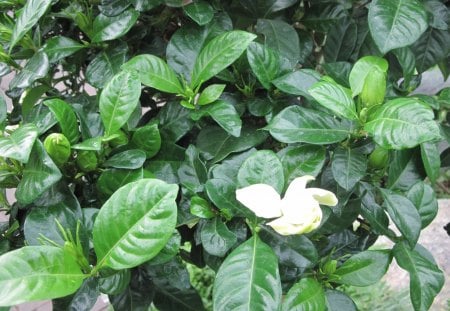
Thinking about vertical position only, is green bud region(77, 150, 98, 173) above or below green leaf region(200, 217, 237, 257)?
above

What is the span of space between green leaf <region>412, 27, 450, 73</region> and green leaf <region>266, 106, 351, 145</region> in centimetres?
34

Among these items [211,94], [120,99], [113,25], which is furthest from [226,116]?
[113,25]

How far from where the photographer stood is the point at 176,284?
0.80 m

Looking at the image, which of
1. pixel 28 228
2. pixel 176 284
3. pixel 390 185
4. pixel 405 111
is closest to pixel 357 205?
pixel 390 185

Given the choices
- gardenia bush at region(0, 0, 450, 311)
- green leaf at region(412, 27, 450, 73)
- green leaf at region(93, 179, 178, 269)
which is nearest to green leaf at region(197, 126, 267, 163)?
gardenia bush at region(0, 0, 450, 311)

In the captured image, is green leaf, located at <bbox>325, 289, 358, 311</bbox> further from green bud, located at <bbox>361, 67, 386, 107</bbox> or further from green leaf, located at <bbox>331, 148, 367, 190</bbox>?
green bud, located at <bbox>361, 67, 386, 107</bbox>

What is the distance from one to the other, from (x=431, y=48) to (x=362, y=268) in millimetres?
458

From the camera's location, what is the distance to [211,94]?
79cm

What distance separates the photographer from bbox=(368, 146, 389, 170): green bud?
31.0 inches

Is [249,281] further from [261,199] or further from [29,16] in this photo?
[29,16]

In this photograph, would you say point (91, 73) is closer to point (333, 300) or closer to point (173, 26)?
point (173, 26)

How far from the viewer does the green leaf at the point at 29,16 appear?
2.49 ft

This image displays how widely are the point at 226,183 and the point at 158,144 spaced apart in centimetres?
13

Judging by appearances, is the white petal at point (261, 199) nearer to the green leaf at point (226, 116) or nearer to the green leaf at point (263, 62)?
the green leaf at point (226, 116)
